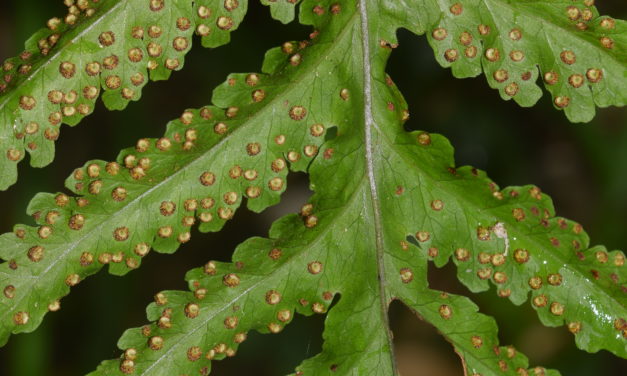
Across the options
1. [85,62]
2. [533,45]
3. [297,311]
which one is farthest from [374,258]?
[85,62]

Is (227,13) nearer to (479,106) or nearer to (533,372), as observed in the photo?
(533,372)

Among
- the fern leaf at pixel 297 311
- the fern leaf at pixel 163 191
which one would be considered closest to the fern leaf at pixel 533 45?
the fern leaf at pixel 163 191

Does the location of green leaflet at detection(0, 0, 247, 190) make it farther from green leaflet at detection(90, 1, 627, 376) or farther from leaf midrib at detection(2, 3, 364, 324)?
green leaflet at detection(90, 1, 627, 376)

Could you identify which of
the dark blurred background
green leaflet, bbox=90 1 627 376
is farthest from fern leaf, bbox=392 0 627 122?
the dark blurred background

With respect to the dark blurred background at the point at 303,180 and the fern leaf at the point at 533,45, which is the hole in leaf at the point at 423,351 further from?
the fern leaf at the point at 533,45

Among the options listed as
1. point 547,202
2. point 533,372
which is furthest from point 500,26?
point 533,372

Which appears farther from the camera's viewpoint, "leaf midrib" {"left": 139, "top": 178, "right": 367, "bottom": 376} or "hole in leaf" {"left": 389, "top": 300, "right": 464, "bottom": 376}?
"hole in leaf" {"left": 389, "top": 300, "right": 464, "bottom": 376}
